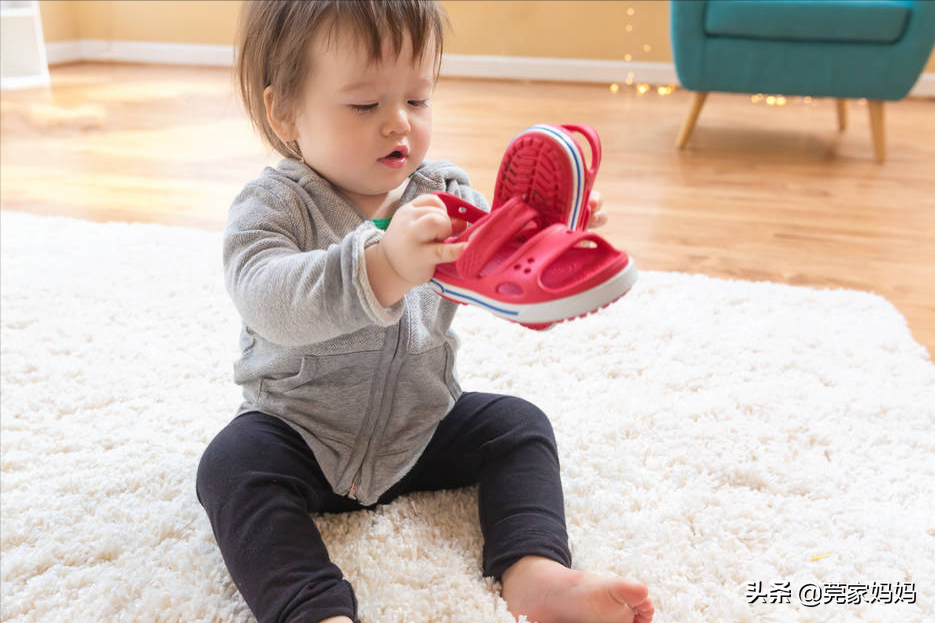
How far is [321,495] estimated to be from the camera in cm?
74

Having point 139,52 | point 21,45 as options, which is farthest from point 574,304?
point 139,52

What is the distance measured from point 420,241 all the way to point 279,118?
0.24 metres

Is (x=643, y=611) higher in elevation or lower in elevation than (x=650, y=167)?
higher

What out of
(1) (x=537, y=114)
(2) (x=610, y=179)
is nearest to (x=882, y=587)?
(2) (x=610, y=179)

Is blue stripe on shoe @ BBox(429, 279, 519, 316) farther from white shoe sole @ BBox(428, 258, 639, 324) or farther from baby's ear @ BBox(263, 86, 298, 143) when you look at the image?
baby's ear @ BBox(263, 86, 298, 143)

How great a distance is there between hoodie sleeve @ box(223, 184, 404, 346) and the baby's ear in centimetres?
5

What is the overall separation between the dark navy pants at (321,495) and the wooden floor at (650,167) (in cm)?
71

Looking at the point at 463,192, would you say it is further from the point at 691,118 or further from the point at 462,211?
the point at 691,118

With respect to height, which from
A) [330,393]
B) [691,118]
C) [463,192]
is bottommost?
[691,118]

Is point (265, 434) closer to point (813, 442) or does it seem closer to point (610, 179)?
point (813, 442)

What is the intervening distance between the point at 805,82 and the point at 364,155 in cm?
190

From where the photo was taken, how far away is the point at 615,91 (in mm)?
3227

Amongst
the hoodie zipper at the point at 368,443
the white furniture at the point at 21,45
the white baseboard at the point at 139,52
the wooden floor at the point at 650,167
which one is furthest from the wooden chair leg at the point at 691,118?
the white furniture at the point at 21,45

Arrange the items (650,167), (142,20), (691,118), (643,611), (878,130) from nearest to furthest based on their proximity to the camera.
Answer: (643,611) < (650,167) < (878,130) < (691,118) < (142,20)
